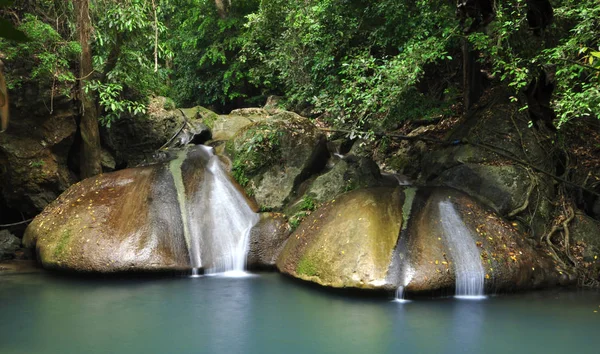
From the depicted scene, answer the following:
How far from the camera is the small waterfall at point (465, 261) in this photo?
7.18 metres

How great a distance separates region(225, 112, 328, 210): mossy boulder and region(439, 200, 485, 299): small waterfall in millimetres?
3576

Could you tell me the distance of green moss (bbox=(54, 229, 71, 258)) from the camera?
27.0 ft

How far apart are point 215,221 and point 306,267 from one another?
7.70 ft

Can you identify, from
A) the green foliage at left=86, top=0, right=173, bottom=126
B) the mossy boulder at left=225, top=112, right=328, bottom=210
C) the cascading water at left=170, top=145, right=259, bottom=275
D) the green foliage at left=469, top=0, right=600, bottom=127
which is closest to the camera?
the green foliage at left=469, top=0, right=600, bottom=127

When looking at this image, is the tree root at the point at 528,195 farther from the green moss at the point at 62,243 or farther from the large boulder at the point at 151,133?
the large boulder at the point at 151,133

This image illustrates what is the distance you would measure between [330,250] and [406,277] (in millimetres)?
1319

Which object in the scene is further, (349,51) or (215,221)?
(349,51)

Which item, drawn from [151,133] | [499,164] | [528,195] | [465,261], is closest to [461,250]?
[465,261]

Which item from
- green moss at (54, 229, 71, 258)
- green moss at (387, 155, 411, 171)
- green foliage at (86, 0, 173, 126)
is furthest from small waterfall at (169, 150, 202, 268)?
green moss at (387, 155, 411, 171)

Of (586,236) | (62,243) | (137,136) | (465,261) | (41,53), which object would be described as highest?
(41,53)

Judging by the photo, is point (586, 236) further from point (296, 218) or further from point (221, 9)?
point (221, 9)

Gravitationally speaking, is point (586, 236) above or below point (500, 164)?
below

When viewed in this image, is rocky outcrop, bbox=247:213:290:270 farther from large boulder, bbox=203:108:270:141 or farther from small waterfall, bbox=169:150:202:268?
large boulder, bbox=203:108:270:141

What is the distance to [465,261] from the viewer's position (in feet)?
23.8
